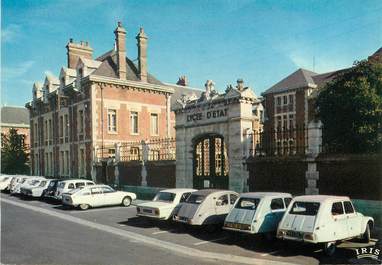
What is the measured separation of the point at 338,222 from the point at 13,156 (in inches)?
1715

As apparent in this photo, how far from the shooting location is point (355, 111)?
18141 millimetres

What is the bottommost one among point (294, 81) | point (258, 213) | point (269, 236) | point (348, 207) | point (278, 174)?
point (269, 236)

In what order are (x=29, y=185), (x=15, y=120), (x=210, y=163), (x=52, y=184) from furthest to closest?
(x=15, y=120) → (x=29, y=185) → (x=52, y=184) → (x=210, y=163)

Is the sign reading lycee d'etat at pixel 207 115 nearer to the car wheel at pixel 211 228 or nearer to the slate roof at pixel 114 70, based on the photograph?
the car wheel at pixel 211 228

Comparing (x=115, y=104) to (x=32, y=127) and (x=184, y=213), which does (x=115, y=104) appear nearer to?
(x=32, y=127)

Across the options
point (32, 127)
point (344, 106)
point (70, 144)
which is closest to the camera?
point (344, 106)

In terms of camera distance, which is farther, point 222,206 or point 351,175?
point 351,175

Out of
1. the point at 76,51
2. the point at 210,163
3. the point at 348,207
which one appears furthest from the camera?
the point at 76,51

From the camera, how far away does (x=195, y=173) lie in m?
21.7

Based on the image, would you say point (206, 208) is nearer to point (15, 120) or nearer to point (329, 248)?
point (329, 248)

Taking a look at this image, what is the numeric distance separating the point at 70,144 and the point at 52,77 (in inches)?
372

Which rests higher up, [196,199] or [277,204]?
[277,204]

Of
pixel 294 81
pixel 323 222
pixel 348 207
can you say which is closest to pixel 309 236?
A: pixel 323 222

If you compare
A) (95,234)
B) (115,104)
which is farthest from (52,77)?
(95,234)
